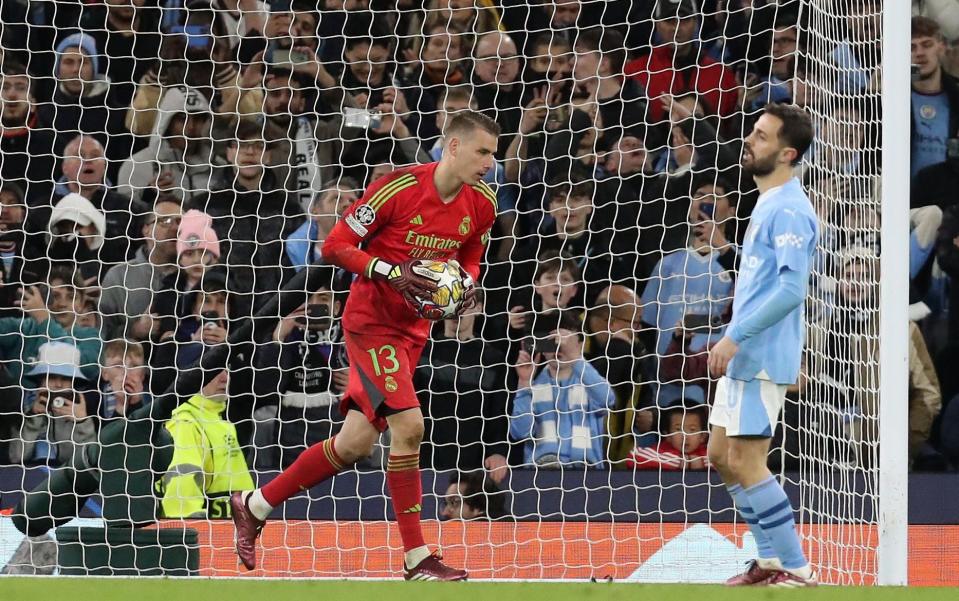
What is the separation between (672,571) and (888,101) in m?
2.21

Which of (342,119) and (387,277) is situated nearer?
(387,277)

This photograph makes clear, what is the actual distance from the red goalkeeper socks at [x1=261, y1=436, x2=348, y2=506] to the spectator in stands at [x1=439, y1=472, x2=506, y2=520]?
127 centimetres

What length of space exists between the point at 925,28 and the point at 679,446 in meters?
2.46

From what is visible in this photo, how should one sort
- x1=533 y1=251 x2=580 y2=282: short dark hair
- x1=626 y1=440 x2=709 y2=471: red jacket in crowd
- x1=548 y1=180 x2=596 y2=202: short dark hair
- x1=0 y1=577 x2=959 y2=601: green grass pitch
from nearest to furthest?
x1=0 y1=577 x2=959 y2=601: green grass pitch → x1=626 y1=440 x2=709 y2=471: red jacket in crowd → x1=533 y1=251 x2=580 y2=282: short dark hair → x1=548 y1=180 x2=596 y2=202: short dark hair

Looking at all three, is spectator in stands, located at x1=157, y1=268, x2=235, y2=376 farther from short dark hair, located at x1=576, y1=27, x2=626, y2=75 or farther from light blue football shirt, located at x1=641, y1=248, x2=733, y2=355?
short dark hair, located at x1=576, y1=27, x2=626, y2=75

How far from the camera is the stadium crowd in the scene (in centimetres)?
709

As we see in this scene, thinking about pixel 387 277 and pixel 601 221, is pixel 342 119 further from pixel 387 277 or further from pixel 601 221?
pixel 387 277

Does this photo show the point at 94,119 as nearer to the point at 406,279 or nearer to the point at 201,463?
the point at 201,463

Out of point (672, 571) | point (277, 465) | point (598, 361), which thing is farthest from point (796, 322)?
point (277, 465)

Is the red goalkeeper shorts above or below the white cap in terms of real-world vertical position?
below

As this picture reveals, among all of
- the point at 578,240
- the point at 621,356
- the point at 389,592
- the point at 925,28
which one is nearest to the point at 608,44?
the point at 578,240

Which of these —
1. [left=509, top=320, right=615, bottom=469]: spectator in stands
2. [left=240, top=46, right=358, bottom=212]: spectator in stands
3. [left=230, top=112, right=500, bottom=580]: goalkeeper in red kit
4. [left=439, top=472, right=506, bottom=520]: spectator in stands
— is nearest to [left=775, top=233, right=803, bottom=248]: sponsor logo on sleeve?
[left=230, top=112, right=500, bottom=580]: goalkeeper in red kit

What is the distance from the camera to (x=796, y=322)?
198 inches

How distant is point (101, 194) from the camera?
7.65 m
